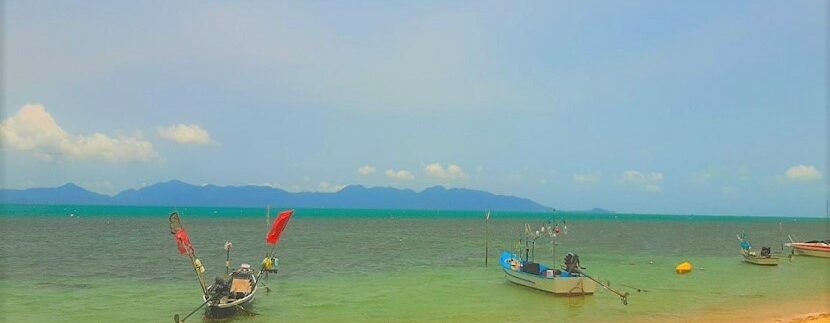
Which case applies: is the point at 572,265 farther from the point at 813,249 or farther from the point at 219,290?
the point at 813,249

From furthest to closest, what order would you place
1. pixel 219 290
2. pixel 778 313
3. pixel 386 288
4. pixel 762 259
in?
1. pixel 762 259
2. pixel 386 288
3. pixel 778 313
4. pixel 219 290

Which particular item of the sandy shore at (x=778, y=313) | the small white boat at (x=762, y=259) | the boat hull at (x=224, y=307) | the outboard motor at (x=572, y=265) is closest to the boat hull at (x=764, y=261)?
the small white boat at (x=762, y=259)

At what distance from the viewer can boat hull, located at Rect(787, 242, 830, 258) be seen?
58419 mm

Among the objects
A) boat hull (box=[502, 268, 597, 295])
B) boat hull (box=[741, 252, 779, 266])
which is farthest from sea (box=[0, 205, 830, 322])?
boat hull (box=[741, 252, 779, 266])

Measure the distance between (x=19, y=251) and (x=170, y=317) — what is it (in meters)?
36.2

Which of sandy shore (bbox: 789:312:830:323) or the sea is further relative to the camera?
the sea

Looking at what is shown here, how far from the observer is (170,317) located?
82.3ft

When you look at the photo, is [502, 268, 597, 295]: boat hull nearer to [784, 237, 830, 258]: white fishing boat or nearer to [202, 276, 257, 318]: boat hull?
[202, 276, 257, 318]: boat hull

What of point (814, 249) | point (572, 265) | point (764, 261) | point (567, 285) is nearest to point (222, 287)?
point (567, 285)

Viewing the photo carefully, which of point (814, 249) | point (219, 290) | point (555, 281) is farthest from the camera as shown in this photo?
point (814, 249)

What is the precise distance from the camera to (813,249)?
196 ft

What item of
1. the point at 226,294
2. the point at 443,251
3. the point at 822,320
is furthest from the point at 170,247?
the point at 822,320

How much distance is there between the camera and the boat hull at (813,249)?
58419 mm

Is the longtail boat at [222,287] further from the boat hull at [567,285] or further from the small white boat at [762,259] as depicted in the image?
the small white boat at [762,259]
